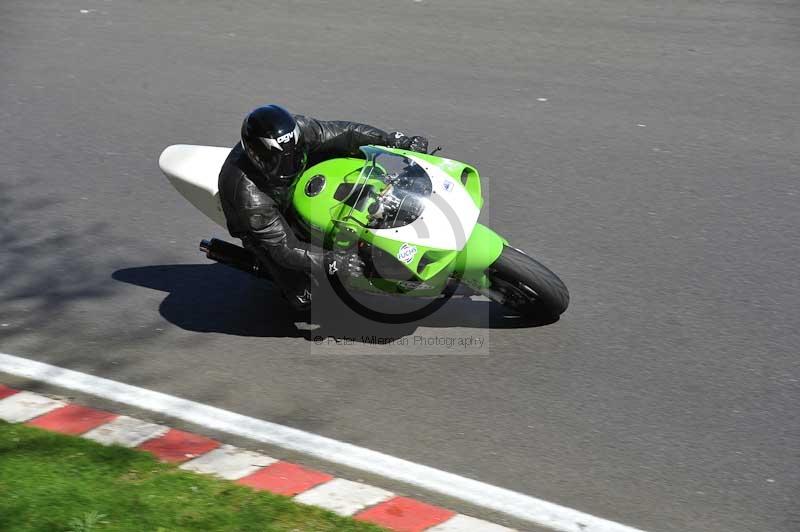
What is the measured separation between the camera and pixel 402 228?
531 centimetres

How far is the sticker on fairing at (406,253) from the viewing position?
5277 mm

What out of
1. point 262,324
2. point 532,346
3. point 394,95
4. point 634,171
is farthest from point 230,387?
point 394,95

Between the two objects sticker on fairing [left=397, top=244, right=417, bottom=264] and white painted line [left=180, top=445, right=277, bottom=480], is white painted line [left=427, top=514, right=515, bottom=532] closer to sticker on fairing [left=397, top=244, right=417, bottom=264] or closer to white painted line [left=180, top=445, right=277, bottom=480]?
white painted line [left=180, top=445, right=277, bottom=480]

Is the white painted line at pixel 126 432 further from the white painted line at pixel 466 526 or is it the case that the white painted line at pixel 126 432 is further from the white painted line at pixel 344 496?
the white painted line at pixel 466 526

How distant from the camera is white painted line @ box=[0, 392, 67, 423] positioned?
16.7 feet

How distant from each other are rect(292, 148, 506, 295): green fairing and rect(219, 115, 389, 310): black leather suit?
12 centimetres

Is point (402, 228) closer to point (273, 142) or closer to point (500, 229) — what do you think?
point (273, 142)

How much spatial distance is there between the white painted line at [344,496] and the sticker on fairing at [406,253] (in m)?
1.21

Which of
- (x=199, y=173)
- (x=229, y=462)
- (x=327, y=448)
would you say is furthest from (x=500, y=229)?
(x=229, y=462)

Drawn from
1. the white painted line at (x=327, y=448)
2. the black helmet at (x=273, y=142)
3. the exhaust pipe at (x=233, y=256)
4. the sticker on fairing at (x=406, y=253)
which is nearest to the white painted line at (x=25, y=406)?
the white painted line at (x=327, y=448)

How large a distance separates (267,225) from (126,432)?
4.44 feet

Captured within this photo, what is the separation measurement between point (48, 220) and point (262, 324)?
224cm

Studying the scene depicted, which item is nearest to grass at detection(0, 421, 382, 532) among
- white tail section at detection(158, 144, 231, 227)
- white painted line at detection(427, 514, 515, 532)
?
white painted line at detection(427, 514, 515, 532)

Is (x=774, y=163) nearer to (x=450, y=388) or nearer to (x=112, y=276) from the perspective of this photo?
(x=450, y=388)
